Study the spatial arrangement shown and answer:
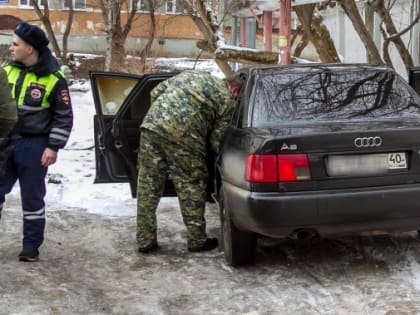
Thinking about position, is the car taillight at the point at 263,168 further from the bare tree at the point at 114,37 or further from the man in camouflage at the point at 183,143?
the bare tree at the point at 114,37

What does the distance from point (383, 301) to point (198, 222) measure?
1.78 metres

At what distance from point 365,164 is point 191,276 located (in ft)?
5.01

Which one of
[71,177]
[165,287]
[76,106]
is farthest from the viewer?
[76,106]

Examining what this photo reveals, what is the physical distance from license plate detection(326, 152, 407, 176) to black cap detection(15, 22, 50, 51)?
7.60ft

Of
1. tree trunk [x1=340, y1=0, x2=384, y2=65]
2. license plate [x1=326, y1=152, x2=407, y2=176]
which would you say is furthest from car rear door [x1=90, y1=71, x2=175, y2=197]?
tree trunk [x1=340, y1=0, x2=384, y2=65]

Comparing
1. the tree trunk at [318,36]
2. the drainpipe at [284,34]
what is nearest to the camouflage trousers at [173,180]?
the drainpipe at [284,34]

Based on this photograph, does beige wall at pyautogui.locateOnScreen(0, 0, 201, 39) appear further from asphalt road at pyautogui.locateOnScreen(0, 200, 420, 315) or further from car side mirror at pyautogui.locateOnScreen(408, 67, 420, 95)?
asphalt road at pyautogui.locateOnScreen(0, 200, 420, 315)

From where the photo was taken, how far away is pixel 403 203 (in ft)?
14.8

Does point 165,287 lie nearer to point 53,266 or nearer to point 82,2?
point 53,266

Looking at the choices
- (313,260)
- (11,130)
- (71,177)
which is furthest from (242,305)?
(71,177)

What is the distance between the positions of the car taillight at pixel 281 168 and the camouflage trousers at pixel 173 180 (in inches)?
43.0

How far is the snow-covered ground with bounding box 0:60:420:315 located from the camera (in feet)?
14.3

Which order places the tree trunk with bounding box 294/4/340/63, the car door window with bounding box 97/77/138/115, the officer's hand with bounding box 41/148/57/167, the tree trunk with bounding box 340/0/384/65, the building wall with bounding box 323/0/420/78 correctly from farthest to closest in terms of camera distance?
the building wall with bounding box 323/0/420/78 → the tree trunk with bounding box 294/4/340/63 → the tree trunk with bounding box 340/0/384/65 → the car door window with bounding box 97/77/138/115 → the officer's hand with bounding box 41/148/57/167

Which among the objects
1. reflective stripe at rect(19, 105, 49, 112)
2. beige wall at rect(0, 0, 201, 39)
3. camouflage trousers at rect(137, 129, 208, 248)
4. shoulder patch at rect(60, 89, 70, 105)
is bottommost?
camouflage trousers at rect(137, 129, 208, 248)
